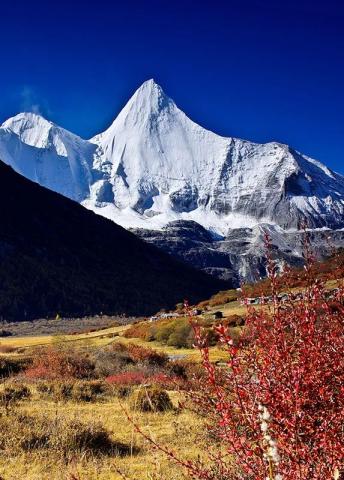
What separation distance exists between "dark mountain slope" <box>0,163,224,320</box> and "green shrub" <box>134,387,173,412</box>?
2687 inches

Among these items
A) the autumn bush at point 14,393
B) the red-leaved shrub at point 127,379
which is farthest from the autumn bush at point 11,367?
the autumn bush at point 14,393

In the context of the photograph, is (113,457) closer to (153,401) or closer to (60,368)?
(153,401)

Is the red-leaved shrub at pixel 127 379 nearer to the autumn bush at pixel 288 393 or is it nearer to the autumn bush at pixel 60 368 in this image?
the autumn bush at pixel 60 368

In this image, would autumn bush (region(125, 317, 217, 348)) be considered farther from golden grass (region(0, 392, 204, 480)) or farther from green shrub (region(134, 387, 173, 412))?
golden grass (region(0, 392, 204, 480))

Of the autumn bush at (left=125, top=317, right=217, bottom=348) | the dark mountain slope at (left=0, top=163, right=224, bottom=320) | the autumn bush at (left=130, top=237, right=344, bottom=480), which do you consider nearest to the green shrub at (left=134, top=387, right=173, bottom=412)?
the autumn bush at (left=130, top=237, right=344, bottom=480)

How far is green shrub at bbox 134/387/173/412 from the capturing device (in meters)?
13.2

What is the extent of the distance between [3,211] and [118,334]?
260 feet

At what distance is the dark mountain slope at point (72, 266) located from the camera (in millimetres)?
90625

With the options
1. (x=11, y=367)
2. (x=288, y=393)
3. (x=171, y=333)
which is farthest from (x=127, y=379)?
(x=171, y=333)

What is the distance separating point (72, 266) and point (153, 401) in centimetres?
9687

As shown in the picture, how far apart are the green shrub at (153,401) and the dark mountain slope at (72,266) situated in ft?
224

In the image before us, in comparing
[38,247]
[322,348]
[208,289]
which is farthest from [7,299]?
[322,348]

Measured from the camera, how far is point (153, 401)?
519 inches

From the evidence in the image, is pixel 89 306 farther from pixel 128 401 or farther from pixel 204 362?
pixel 204 362
